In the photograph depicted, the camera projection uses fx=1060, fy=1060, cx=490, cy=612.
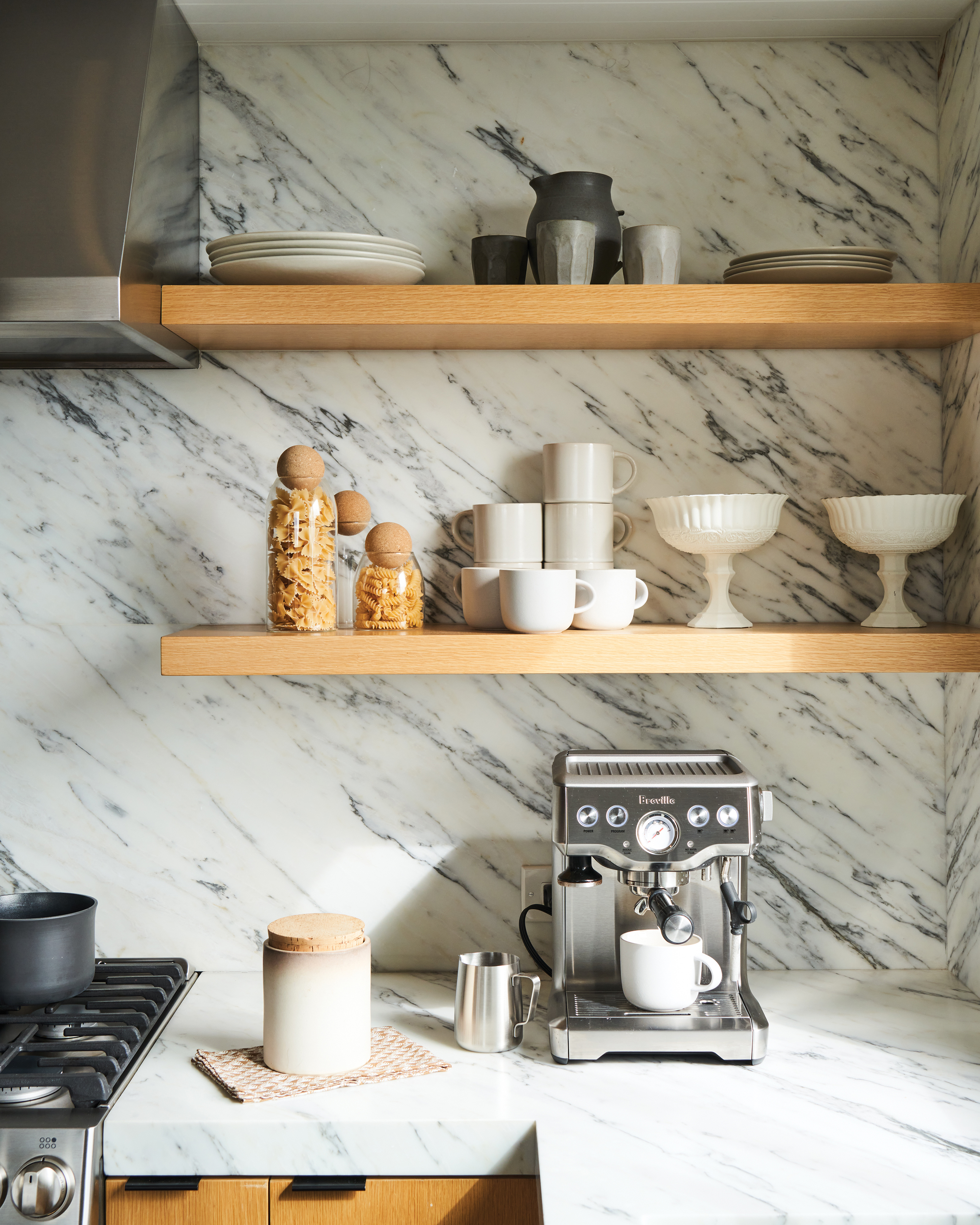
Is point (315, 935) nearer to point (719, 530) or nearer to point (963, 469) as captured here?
point (719, 530)

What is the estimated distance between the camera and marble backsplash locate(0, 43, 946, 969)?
5.54ft

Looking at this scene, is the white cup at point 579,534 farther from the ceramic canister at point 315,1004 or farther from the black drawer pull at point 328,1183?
the black drawer pull at point 328,1183

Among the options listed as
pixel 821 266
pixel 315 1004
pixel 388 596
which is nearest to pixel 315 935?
pixel 315 1004

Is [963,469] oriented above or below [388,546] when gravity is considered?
above

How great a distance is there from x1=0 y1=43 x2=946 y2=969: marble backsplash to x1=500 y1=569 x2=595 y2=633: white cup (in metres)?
0.28

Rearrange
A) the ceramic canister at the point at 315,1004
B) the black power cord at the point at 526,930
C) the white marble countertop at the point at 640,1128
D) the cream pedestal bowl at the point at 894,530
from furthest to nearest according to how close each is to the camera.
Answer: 1. the black power cord at the point at 526,930
2. the cream pedestal bowl at the point at 894,530
3. the ceramic canister at the point at 315,1004
4. the white marble countertop at the point at 640,1128

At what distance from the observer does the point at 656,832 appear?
139 cm

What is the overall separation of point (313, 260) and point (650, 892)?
3.13 ft

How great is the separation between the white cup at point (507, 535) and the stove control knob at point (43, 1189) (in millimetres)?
921

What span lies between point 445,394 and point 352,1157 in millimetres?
1096

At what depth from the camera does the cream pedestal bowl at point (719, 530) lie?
152 centimetres

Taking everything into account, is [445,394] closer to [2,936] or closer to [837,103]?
[837,103]

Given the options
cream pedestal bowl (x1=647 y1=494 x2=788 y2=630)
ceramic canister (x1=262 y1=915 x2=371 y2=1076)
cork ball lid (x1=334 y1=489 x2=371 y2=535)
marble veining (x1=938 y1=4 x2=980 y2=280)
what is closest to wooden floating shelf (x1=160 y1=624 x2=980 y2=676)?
cream pedestal bowl (x1=647 y1=494 x2=788 y2=630)

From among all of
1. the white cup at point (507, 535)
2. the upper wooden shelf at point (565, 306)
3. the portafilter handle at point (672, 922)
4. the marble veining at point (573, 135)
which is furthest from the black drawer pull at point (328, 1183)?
the marble veining at point (573, 135)
